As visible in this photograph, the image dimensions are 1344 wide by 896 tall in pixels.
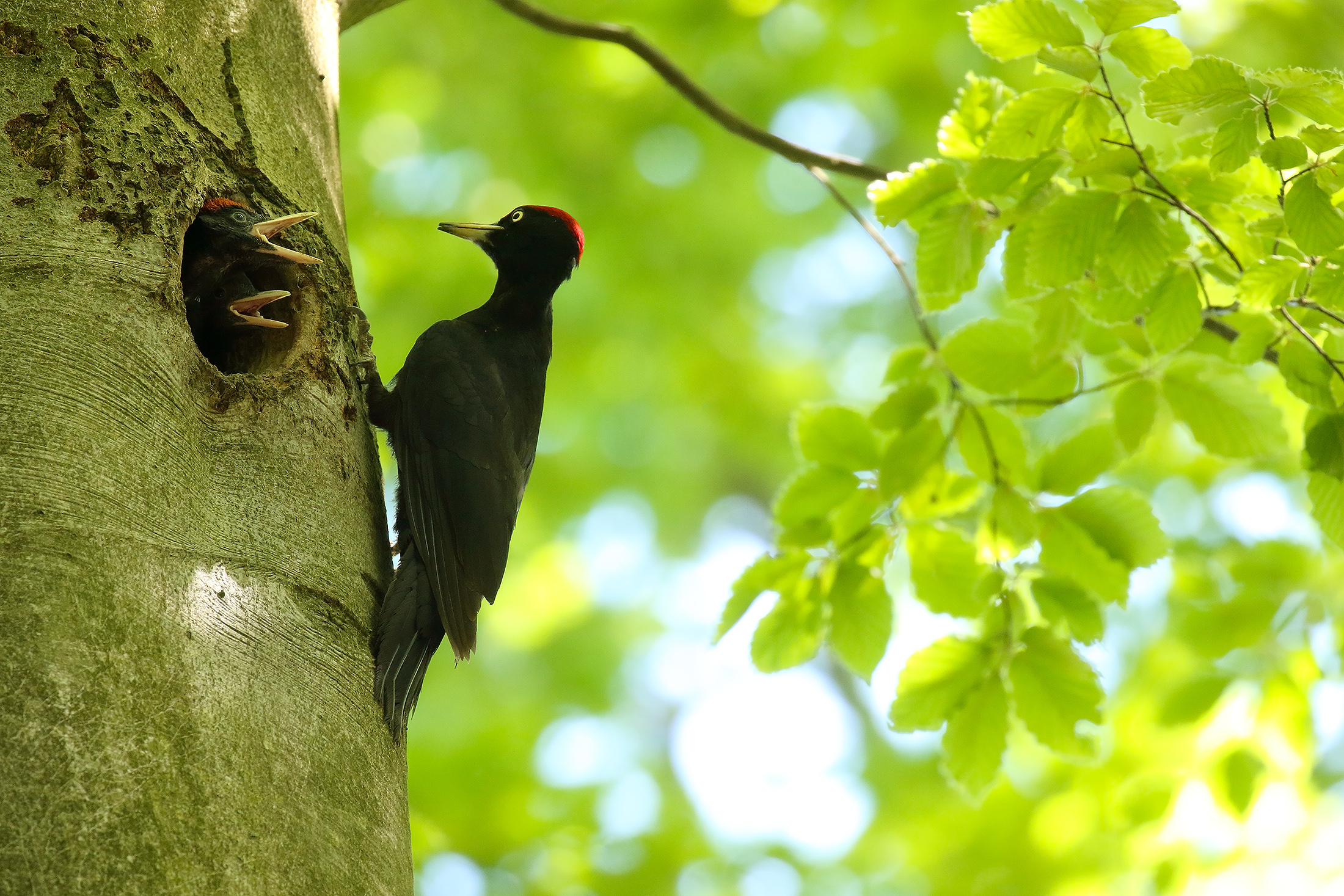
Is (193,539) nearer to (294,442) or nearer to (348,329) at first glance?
(294,442)

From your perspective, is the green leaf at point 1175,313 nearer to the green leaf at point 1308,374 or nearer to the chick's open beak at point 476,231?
the green leaf at point 1308,374

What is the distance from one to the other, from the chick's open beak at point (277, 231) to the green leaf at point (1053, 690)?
168 cm

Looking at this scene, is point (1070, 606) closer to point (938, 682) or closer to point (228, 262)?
point (938, 682)

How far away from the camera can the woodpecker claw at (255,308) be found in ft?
7.64

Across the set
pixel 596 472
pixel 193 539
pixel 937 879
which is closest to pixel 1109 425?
pixel 193 539

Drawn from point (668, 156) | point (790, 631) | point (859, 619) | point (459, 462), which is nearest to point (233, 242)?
point (459, 462)

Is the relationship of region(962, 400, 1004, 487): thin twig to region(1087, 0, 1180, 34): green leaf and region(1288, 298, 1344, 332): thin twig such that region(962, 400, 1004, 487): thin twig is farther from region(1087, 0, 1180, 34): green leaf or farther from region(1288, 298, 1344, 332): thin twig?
region(1087, 0, 1180, 34): green leaf

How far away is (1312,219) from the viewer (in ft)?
5.45

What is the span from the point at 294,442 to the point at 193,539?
1.19ft

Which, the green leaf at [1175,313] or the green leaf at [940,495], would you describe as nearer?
the green leaf at [1175,313]

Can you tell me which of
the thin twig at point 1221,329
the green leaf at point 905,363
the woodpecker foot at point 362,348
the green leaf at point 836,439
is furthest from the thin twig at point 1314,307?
the woodpecker foot at point 362,348

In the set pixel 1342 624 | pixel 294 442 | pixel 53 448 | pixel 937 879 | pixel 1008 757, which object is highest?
pixel 53 448

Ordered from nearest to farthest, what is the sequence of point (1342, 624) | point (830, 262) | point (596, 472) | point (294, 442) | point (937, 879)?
1. point (294, 442)
2. point (1342, 624)
3. point (937, 879)
4. point (596, 472)
5. point (830, 262)

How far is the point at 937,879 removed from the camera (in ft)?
18.1
